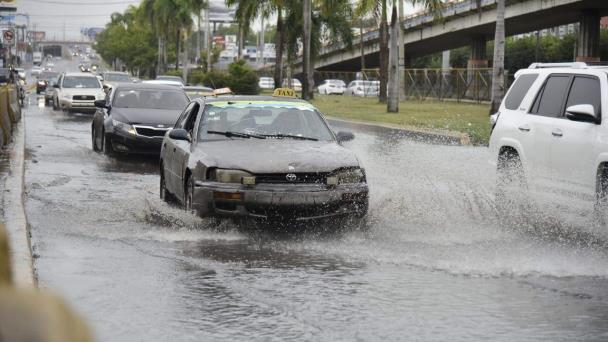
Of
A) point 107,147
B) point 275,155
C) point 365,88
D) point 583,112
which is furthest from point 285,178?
point 365,88

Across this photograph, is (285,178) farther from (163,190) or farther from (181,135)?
(163,190)

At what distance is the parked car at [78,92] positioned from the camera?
39.3 meters

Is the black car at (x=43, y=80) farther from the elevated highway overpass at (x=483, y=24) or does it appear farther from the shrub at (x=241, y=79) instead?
the elevated highway overpass at (x=483, y=24)

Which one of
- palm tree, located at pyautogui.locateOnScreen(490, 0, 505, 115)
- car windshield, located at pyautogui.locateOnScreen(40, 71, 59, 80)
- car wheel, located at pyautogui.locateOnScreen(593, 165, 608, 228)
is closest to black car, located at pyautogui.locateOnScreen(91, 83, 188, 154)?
car wheel, located at pyautogui.locateOnScreen(593, 165, 608, 228)

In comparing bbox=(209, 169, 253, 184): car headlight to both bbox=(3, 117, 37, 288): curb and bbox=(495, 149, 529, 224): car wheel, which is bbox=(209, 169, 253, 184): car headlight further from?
bbox=(495, 149, 529, 224): car wheel

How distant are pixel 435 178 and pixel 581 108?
20.3ft

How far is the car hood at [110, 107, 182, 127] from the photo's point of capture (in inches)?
756

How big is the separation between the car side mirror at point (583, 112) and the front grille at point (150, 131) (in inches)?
414

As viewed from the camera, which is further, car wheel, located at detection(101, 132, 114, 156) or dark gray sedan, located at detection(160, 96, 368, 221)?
car wheel, located at detection(101, 132, 114, 156)

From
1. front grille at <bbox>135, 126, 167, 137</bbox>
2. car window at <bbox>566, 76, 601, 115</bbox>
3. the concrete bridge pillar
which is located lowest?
front grille at <bbox>135, 126, 167, 137</bbox>

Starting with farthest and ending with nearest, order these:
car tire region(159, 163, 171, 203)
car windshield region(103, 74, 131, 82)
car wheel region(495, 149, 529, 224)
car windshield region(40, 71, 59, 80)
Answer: car windshield region(40, 71, 59, 80), car windshield region(103, 74, 131, 82), car tire region(159, 163, 171, 203), car wheel region(495, 149, 529, 224)

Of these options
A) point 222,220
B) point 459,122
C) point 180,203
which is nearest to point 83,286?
point 222,220

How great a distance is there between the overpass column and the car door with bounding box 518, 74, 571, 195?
50.0 metres

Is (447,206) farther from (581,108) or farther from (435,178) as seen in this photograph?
(435,178)
